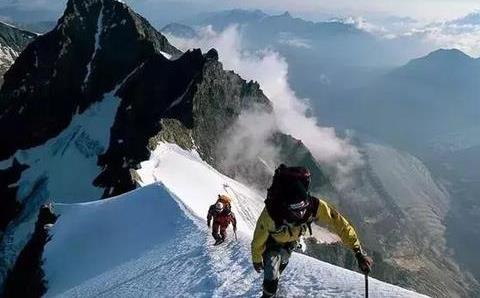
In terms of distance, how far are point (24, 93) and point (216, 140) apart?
184 ft

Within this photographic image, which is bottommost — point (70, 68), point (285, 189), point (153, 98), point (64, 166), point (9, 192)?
point (9, 192)

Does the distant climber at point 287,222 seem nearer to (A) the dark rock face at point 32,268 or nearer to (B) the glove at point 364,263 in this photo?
(B) the glove at point 364,263

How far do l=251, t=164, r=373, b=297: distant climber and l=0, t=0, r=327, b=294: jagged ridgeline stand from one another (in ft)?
348

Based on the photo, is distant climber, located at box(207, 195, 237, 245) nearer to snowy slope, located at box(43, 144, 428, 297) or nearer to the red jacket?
the red jacket

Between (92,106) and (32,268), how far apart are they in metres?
118

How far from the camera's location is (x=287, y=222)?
16.6m

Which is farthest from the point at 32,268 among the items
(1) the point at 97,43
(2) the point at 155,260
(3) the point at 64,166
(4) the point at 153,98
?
(1) the point at 97,43

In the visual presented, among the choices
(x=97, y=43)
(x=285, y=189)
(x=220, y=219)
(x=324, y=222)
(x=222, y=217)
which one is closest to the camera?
(x=285, y=189)

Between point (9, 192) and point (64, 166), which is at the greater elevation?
point (64, 166)

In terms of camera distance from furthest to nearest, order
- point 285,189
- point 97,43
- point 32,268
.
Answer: point 97,43 → point 32,268 → point 285,189

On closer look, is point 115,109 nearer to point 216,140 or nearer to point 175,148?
point 216,140

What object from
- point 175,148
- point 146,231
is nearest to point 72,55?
point 175,148

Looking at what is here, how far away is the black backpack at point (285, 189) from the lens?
623 inches

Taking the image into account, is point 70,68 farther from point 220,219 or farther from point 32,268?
point 220,219
